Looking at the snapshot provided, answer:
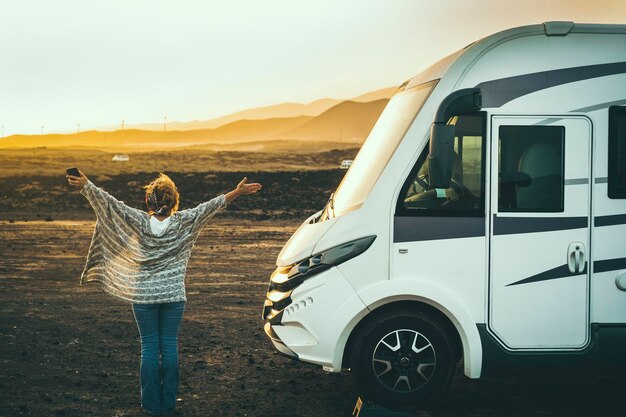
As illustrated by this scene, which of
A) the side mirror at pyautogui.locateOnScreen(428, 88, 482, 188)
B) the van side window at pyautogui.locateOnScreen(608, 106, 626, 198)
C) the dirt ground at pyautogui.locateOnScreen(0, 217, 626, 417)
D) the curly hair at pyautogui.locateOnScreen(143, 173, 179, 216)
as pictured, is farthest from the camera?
the dirt ground at pyautogui.locateOnScreen(0, 217, 626, 417)

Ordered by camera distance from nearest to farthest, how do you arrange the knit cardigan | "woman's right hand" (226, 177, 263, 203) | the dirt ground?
the knit cardigan → "woman's right hand" (226, 177, 263, 203) → the dirt ground

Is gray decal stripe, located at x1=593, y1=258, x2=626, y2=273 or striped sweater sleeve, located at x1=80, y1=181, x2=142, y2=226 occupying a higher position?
striped sweater sleeve, located at x1=80, y1=181, x2=142, y2=226

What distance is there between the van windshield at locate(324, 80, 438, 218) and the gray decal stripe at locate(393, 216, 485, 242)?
0.40 meters

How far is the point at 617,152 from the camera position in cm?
715

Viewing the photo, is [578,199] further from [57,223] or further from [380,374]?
[57,223]

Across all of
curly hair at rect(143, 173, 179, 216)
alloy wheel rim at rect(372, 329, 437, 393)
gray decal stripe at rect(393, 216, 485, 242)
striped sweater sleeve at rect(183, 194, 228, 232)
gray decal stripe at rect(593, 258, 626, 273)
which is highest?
curly hair at rect(143, 173, 179, 216)

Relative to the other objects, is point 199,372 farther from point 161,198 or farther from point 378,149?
point 378,149

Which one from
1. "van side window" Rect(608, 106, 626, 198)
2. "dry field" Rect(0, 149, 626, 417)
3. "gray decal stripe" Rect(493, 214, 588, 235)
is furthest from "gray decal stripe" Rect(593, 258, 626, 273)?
"dry field" Rect(0, 149, 626, 417)

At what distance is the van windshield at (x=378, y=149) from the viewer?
710 cm

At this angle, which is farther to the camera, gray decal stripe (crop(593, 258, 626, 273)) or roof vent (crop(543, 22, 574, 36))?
roof vent (crop(543, 22, 574, 36))

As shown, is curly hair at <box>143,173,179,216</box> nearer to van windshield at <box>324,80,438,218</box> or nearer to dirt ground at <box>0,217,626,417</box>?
van windshield at <box>324,80,438,218</box>

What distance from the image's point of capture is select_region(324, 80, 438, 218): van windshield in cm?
710

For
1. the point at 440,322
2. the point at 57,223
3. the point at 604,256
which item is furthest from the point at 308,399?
the point at 57,223

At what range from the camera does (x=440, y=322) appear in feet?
23.0
